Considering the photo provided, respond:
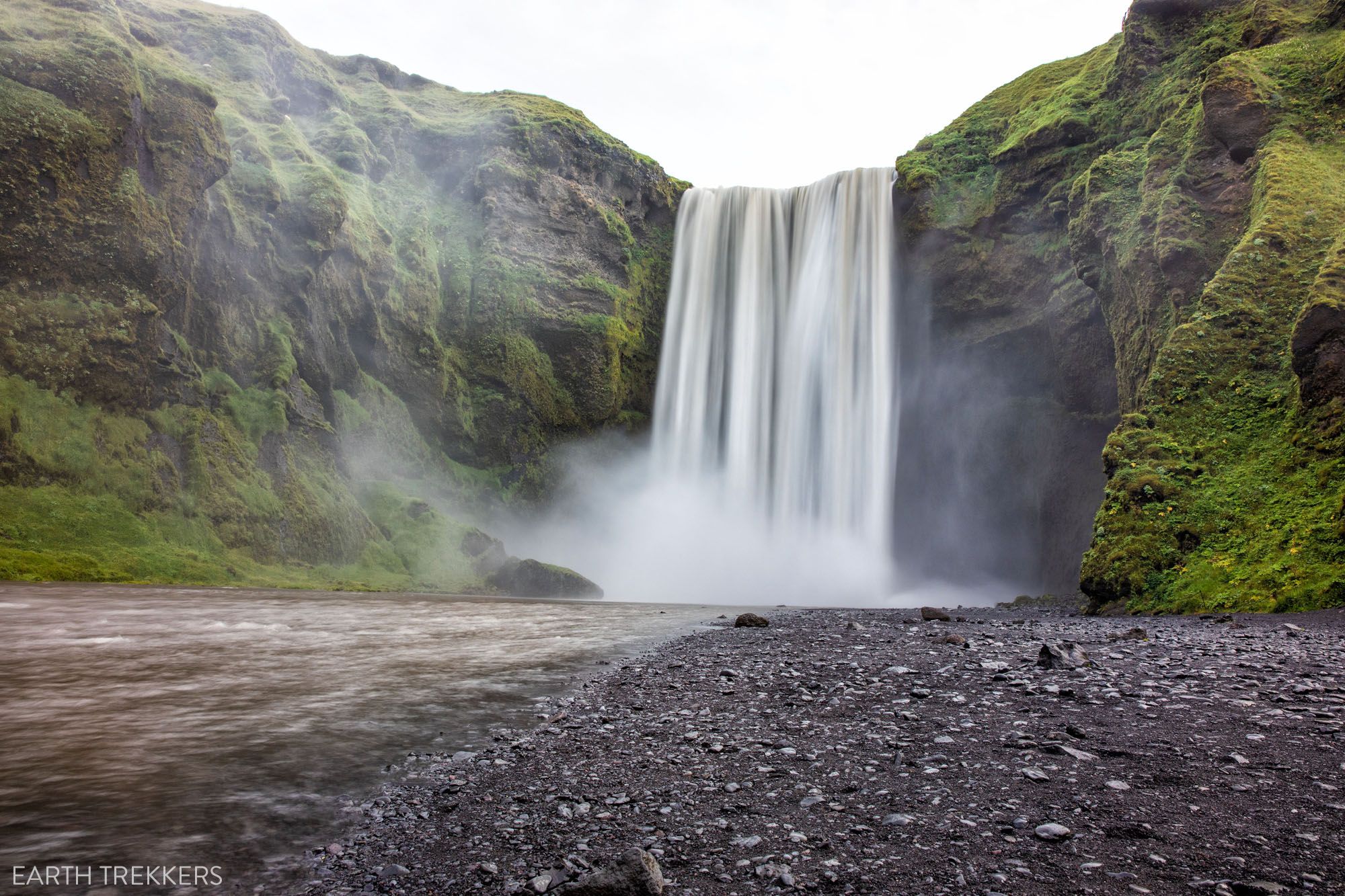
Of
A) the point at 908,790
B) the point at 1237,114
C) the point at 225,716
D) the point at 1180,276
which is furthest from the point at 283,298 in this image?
the point at 1237,114

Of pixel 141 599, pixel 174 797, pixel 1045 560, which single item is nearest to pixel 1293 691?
pixel 174 797

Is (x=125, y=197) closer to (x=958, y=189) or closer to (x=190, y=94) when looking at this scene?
(x=190, y=94)

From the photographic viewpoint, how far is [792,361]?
147 ft

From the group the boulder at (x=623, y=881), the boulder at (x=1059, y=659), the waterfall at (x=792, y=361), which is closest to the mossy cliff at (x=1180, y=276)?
the waterfall at (x=792, y=361)

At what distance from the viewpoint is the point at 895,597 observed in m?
40.2

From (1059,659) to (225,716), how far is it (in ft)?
30.2

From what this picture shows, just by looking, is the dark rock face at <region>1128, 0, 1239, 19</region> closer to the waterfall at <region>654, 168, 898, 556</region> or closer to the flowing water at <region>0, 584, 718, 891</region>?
the waterfall at <region>654, 168, 898, 556</region>

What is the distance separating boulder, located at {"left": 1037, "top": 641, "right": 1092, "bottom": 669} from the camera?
8203 mm

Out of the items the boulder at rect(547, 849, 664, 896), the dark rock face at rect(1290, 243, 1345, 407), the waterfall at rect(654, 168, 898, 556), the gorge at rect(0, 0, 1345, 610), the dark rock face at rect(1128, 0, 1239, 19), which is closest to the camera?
the boulder at rect(547, 849, 664, 896)

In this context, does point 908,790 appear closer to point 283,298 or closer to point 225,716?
point 225,716

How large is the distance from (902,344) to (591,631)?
3298 centimetres

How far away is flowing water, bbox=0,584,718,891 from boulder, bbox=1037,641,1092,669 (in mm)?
→ 5873

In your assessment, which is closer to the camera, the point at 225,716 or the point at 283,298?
the point at 225,716

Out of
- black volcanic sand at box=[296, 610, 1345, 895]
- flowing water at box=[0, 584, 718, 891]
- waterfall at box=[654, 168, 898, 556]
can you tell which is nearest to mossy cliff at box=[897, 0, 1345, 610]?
waterfall at box=[654, 168, 898, 556]
